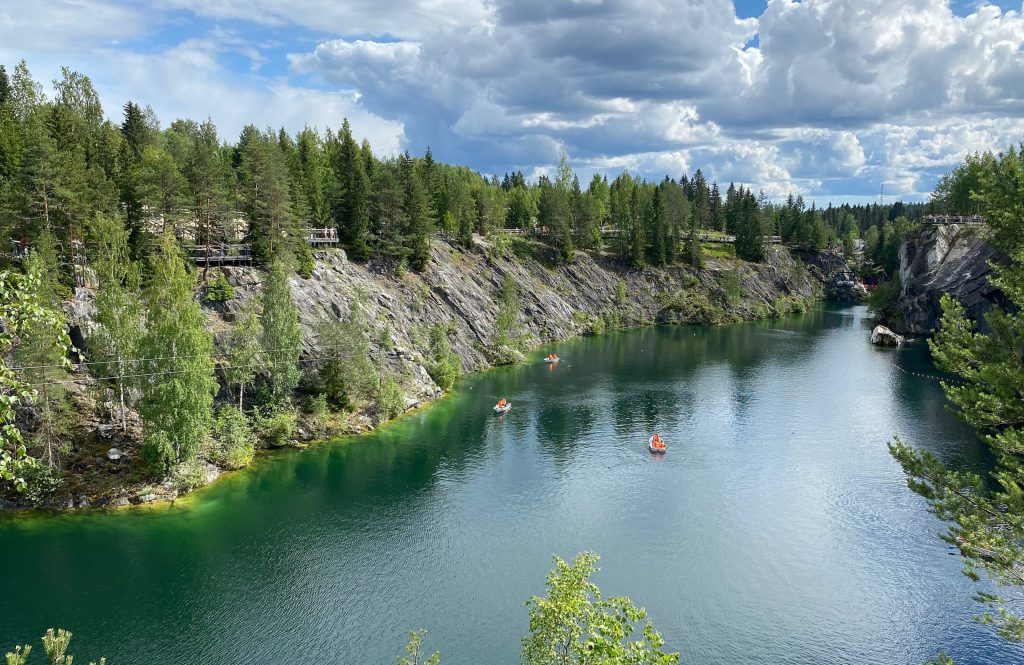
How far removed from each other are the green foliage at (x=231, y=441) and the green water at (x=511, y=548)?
190cm

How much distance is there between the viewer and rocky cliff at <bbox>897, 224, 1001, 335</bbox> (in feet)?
353

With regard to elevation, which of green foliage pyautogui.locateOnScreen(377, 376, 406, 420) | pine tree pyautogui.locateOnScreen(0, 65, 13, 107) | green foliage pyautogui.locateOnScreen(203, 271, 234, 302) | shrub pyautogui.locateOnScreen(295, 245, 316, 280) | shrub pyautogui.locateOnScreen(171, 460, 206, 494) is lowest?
shrub pyautogui.locateOnScreen(171, 460, 206, 494)

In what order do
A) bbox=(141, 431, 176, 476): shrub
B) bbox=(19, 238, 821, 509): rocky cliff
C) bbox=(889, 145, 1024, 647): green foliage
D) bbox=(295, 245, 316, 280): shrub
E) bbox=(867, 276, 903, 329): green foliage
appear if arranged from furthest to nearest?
bbox=(867, 276, 903, 329): green foliage → bbox=(295, 245, 316, 280): shrub → bbox=(19, 238, 821, 509): rocky cliff → bbox=(141, 431, 176, 476): shrub → bbox=(889, 145, 1024, 647): green foliage

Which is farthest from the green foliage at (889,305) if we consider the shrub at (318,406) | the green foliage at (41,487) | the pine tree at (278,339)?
the green foliage at (41,487)

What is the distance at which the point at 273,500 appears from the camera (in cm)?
5366

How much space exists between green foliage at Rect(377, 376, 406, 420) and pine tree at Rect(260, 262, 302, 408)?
10463 millimetres

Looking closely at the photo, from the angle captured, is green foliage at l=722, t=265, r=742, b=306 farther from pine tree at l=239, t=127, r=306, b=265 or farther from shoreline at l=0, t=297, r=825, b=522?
pine tree at l=239, t=127, r=306, b=265

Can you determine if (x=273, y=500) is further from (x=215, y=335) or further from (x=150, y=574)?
(x=215, y=335)

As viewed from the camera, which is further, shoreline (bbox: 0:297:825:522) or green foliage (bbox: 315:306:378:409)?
green foliage (bbox: 315:306:378:409)

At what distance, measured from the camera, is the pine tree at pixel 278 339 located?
63.8 m

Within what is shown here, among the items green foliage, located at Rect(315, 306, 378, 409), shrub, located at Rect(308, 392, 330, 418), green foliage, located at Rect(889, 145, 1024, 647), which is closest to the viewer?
green foliage, located at Rect(889, 145, 1024, 647)

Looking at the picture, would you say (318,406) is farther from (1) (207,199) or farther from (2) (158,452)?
(1) (207,199)

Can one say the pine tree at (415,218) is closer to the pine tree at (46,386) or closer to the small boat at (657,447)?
the small boat at (657,447)

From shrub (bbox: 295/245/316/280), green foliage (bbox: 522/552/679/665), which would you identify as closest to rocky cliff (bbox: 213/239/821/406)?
shrub (bbox: 295/245/316/280)
